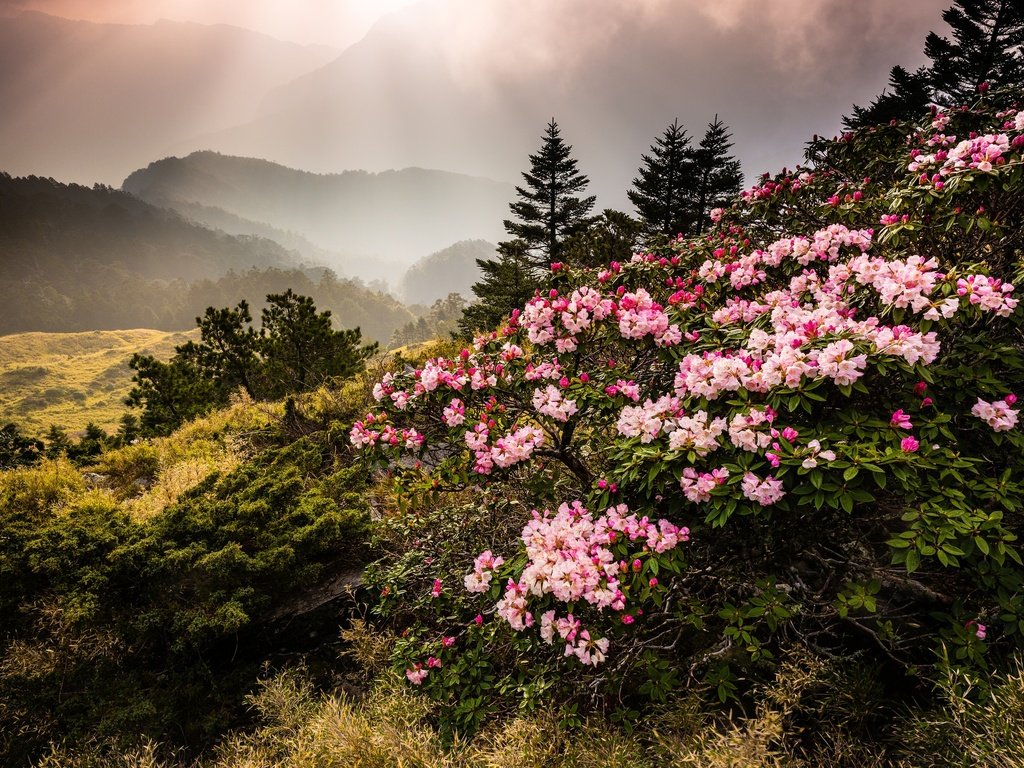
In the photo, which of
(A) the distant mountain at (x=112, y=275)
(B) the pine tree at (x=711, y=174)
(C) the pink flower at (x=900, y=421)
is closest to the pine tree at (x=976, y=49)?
(B) the pine tree at (x=711, y=174)

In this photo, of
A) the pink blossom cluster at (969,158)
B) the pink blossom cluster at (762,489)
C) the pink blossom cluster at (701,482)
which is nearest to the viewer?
the pink blossom cluster at (762,489)

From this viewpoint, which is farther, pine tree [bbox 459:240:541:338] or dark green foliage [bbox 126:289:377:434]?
pine tree [bbox 459:240:541:338]

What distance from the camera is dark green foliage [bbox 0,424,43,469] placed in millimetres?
9786

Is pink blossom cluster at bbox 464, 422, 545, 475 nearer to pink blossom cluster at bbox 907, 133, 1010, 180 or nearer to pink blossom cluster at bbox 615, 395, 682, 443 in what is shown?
pink blossom cluster at bbox 615, 395, 682, 443

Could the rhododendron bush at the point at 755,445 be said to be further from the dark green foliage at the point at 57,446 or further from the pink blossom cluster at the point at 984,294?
the dark green foliage at the point at 57,446

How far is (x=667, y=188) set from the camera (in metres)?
22.6

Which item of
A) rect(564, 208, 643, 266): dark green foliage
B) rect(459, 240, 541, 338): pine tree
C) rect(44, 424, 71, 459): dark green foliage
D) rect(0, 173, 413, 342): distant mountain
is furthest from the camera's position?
rect(0, 173, 413, 342): distant mountain

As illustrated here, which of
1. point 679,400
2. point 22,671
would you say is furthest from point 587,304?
point 22,671

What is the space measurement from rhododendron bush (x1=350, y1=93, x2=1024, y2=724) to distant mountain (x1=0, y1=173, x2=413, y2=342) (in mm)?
115687

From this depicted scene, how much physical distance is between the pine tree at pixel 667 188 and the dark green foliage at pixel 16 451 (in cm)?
2372

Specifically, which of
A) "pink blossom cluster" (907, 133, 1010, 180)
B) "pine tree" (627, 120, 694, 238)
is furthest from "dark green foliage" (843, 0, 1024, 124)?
"pink blossom cluster" (907, 133, 1010, 180)

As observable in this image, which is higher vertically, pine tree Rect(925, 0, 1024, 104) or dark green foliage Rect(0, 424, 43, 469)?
pine tree Rect(925, 0, 1024, 104)

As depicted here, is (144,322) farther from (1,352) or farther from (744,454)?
(744,454)

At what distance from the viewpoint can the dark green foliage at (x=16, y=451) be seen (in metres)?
9.79
